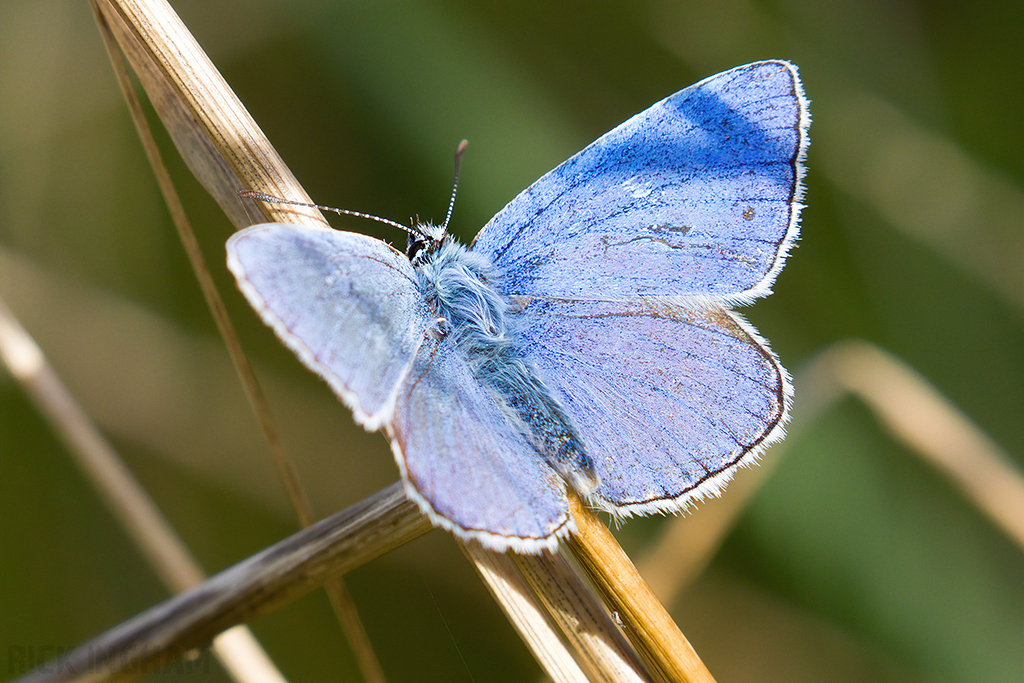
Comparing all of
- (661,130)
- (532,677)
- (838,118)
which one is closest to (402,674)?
(532,677)

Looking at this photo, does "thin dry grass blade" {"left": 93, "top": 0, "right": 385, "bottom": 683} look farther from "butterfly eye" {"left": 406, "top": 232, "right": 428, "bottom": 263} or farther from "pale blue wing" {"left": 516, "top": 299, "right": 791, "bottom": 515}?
"pale blue wing" {"left": 516, "top": 299, "right": 791, "bottom": 515}

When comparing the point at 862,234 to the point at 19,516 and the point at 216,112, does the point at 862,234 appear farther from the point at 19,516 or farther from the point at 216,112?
the point at 19,516

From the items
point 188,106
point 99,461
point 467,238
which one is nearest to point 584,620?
point 188,106

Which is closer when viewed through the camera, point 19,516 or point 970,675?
point 970,675

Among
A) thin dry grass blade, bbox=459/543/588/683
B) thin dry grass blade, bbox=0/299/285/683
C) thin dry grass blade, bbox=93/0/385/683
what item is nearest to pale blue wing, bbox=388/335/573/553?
thin dry grass blade, bbox=459/543/588/683

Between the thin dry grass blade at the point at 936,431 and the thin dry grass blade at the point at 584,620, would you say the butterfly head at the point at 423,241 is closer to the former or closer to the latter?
the thin dry grass blade at the point at 584,620
